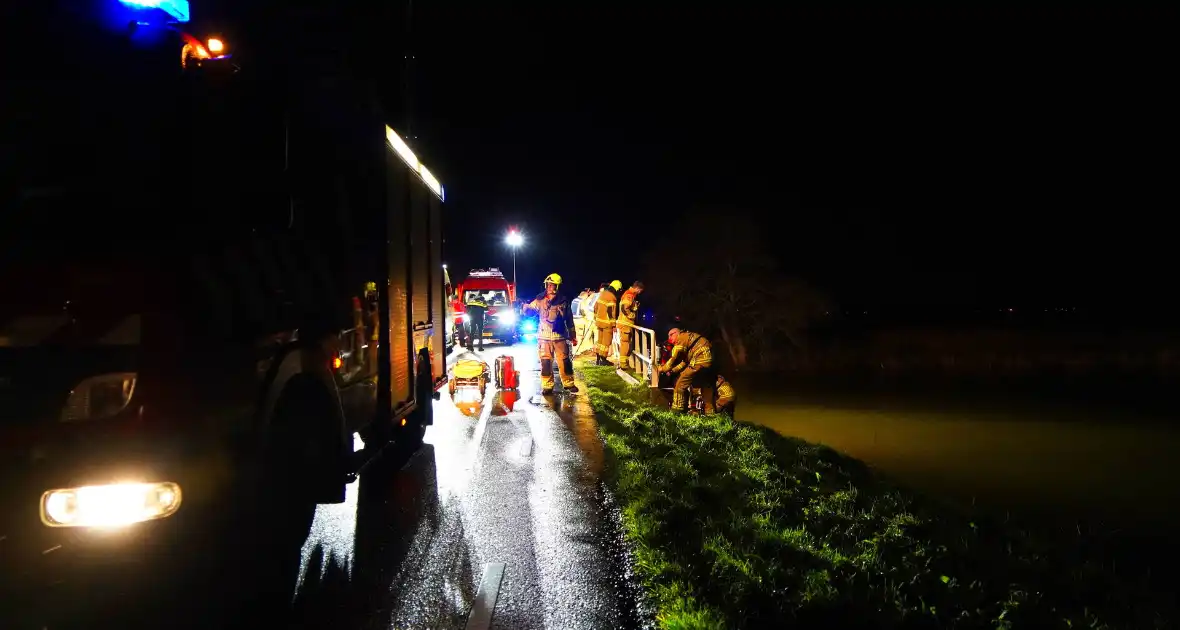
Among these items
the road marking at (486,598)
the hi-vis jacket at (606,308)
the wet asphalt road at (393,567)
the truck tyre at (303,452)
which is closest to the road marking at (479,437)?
the wet asphalt road at (393,567)

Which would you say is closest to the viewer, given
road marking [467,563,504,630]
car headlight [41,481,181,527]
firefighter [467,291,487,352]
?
car headlight [41,481,181,527]

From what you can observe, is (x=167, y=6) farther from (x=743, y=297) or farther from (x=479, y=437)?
(x=743, y=297)

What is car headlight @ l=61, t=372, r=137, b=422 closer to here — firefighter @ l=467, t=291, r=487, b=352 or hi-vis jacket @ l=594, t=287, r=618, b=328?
hi-vis jacket @ l=594, t=287, r=618, b=328

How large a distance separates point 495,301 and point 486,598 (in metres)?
21.2

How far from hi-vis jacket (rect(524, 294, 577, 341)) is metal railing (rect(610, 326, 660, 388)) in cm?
167

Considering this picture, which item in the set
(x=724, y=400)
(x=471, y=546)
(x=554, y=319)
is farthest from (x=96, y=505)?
(x=724, y=400)

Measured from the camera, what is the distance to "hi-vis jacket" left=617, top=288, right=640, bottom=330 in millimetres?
14081

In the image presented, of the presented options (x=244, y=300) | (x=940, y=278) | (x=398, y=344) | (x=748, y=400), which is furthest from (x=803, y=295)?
(x=940, y=278)

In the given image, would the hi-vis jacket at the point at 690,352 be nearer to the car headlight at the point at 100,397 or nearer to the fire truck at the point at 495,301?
the car headlight at the point at 100,397

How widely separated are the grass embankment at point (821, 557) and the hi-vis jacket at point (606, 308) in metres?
5.75

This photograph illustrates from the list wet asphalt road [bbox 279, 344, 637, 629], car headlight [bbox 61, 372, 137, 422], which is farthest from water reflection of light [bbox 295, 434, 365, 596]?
car headlight [bbox 61, 372, 137, 422]

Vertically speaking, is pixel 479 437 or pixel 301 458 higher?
pixel 301 458

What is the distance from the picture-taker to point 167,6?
12.5 ft

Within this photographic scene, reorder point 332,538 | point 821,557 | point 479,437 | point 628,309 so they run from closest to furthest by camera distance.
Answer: point 821,557 < point 332,538 < point 479,437 < point 628,309
